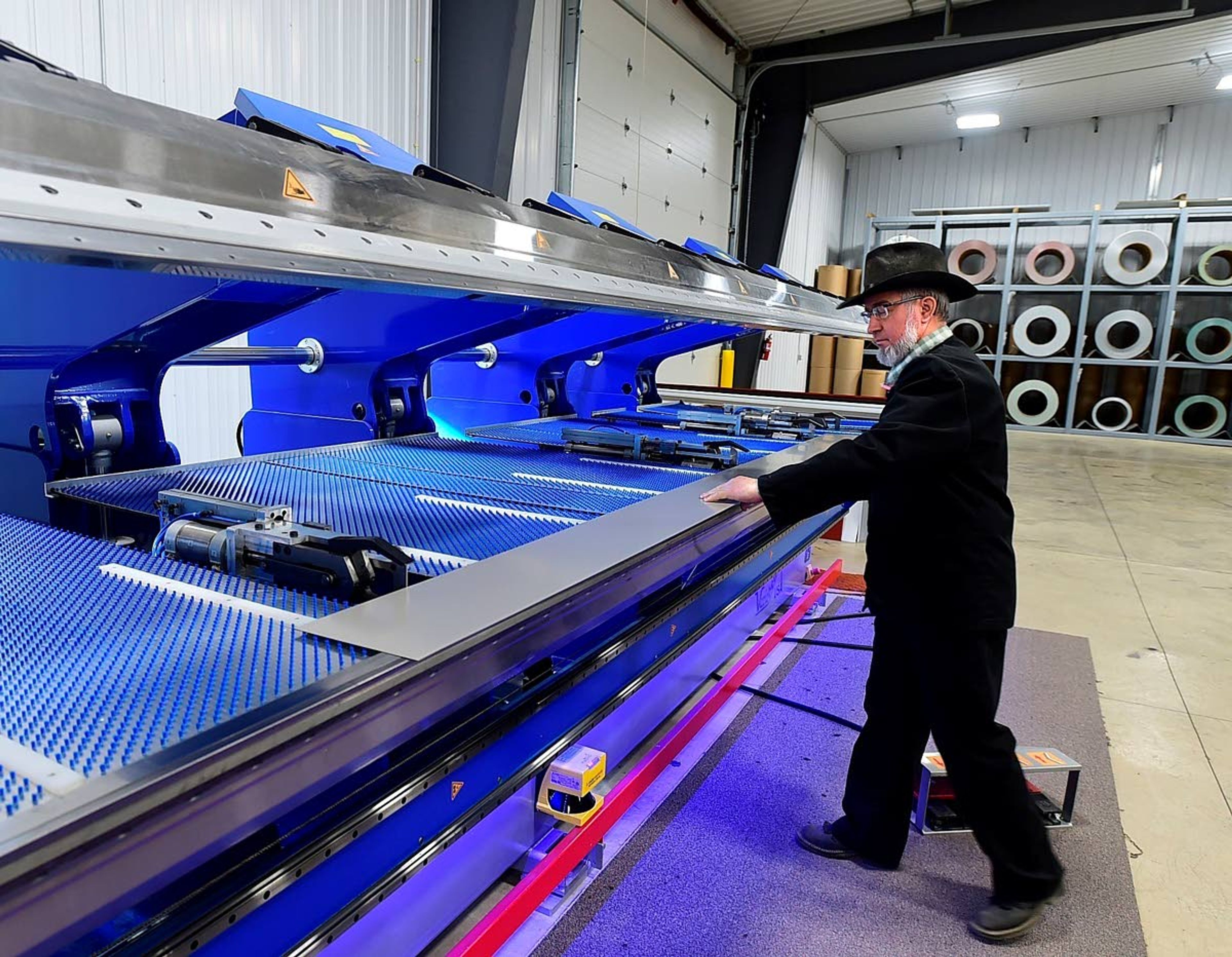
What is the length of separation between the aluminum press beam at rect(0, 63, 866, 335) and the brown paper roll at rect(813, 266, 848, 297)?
10.4 metres

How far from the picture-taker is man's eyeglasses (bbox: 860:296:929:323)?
1.81 meters

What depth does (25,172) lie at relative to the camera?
0.70m

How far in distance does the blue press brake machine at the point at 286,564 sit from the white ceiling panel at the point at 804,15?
7.00 meters

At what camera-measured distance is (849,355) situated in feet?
37.0

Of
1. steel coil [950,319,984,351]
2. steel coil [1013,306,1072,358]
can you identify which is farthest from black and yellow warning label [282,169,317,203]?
steel coil [1013,306,1072,358]

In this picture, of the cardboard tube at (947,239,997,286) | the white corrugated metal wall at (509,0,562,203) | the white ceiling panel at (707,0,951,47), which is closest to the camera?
the white corrugated metal wall at (509,0,562,203)

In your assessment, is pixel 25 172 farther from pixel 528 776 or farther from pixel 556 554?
pixel 528 776

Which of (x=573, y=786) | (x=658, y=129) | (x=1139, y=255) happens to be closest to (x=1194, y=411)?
(x=1139, y=255)

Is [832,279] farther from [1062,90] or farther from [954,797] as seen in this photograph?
[954,797]

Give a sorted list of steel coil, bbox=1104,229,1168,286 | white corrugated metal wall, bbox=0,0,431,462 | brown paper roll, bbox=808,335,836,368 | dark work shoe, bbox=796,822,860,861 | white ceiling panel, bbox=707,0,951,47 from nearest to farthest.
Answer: dark work shoe, bbox=796,822,860,861 → white corrugated metal wall, bbox=0,0,431,462 → white ceiling panel, bbox=707,0,951,47 → steel coil, bbox=1104,229,1168,286 → brown paper roll, bbox=808,335,836,368

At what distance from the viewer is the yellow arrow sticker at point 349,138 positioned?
1465 mm

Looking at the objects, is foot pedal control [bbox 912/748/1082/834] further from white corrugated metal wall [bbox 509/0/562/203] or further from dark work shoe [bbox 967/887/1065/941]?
white corrugated metal wall [bbox 509/0/562/203]

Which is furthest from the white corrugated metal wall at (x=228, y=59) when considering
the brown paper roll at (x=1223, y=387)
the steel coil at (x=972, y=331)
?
the brown paper roll at (x=1223, y=387)

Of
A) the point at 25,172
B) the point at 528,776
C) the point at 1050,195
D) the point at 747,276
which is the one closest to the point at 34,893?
the point at 25,172
